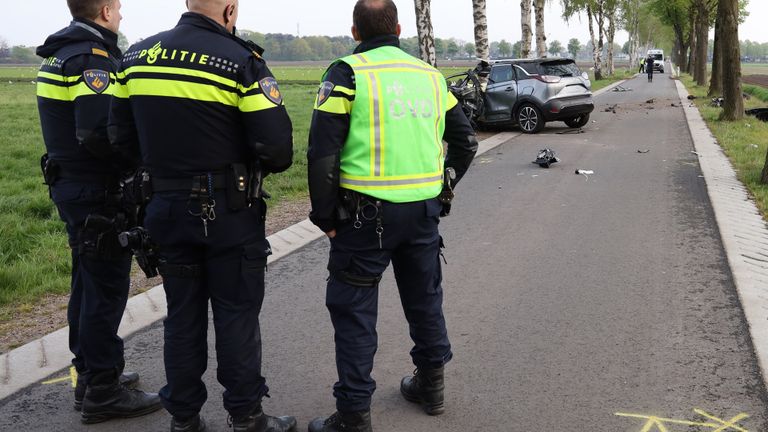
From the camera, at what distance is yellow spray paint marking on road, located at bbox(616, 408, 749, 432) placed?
3385 mm

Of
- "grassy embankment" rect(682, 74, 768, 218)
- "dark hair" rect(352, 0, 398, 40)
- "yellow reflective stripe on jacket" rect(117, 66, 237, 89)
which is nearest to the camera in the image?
"yellow reflective stripe on jacket" rect(117, 66, 237, 89)

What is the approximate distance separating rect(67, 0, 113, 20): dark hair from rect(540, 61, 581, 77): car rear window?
14.2 m

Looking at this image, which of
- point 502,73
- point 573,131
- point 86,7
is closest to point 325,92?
point 86,7

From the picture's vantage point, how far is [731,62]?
58.8 ft

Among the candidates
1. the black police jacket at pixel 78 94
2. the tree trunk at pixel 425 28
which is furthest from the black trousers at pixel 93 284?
the tree trunk at pixel 425 28

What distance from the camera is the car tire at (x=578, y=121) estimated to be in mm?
17344

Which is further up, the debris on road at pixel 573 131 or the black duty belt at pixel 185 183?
the black duty belt at pixel 185 183

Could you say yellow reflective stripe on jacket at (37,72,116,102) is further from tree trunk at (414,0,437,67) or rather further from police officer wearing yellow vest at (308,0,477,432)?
tree trunk at (414,0,437,67)

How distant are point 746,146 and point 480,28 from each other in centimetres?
775

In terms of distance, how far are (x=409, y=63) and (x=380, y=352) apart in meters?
1.85

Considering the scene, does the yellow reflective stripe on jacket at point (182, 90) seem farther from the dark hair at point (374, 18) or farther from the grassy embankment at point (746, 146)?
the grassy embankment at point (746, 146)

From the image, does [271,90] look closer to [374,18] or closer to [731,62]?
[374,18]

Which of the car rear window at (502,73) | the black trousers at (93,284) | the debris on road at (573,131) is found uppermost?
the car rear window at (502,73)

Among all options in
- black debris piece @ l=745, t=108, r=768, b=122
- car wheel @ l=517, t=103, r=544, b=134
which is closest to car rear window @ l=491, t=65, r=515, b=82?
car wheel @ l=517, t=103, r=544, b=134
